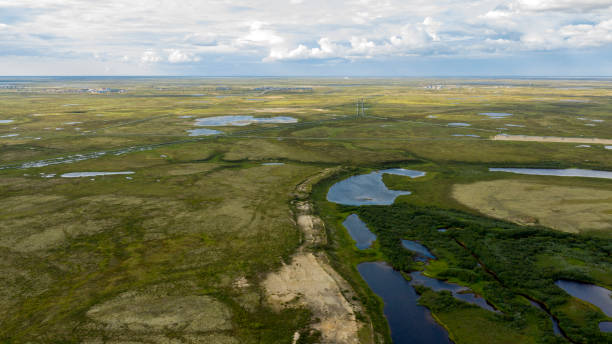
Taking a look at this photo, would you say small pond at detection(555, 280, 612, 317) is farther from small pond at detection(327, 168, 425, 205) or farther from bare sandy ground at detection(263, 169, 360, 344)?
small pond at detection(327, 168, 425, 205)

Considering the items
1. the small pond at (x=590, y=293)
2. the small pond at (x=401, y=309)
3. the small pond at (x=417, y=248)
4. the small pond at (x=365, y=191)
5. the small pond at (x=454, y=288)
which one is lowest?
the small pond at (x=401, y=309)

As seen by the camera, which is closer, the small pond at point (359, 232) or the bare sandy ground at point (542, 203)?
the small pond at point (359, 232)

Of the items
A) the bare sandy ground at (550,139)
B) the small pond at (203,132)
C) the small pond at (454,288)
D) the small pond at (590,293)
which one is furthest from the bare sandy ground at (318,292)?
the bare sandy ground at (550,139)

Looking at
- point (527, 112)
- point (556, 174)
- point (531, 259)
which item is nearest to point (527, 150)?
point (556, 174)

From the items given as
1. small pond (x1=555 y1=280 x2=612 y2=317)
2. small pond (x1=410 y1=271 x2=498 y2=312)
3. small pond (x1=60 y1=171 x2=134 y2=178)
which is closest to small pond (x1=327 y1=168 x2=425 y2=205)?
small pond (x1=410 y1=271 x2=498 y2=312)

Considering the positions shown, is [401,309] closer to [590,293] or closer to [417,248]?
[417,248]

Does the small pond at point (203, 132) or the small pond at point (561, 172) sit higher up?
the small pond at point (203, 132)

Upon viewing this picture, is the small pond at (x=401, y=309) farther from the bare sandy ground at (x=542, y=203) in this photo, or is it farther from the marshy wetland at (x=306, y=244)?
the bare sandy ground at (x=542, y=203)
